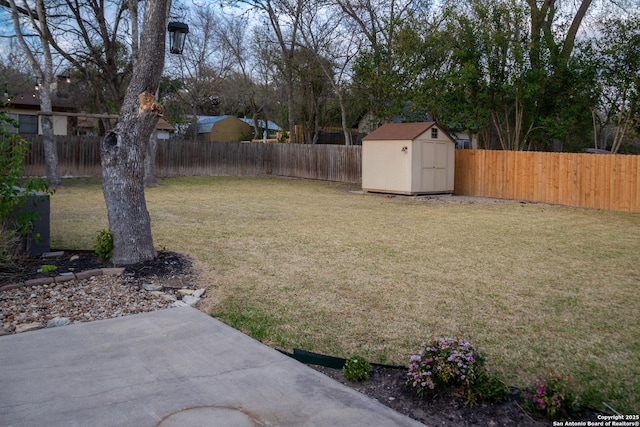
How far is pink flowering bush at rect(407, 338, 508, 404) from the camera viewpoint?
→ 10.7ft

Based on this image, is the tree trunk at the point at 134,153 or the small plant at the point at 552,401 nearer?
the small plant at the point at 552,401

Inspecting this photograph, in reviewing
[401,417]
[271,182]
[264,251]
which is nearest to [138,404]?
[401,417]

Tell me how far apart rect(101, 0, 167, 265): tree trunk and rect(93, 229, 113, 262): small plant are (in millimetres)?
77

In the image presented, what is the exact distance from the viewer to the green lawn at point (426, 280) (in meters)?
4.35

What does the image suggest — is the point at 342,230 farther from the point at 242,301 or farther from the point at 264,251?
the point at 242,301

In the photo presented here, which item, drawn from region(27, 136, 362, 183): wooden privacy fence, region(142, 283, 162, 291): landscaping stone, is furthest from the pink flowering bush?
region(27, 136, 362, 183): wooden privacy fence

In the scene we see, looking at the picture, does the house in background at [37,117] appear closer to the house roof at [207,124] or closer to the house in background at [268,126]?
the house roof at [207,124]

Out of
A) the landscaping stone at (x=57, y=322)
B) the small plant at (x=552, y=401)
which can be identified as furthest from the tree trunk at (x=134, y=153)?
the small plant at (x=552, y=401)

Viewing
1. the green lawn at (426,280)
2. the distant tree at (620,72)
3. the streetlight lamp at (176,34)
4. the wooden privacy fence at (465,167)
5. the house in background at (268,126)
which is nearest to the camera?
the green lawn at (426,280)

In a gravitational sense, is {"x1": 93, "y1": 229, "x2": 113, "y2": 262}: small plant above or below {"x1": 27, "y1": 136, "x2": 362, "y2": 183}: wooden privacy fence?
below

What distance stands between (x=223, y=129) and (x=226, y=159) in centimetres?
1455

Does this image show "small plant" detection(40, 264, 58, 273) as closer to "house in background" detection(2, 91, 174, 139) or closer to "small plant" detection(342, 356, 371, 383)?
"small plant" detection(342, 356, 371, 383)

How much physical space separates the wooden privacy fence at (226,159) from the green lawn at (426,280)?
29.9 ft

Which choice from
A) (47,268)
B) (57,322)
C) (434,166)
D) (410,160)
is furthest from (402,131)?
(57,322)
